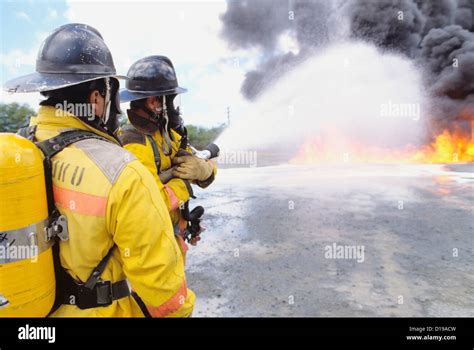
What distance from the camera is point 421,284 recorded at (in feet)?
12.2

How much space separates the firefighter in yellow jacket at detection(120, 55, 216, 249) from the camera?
8.50 ft

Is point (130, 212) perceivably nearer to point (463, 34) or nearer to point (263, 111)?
point (263, 111)

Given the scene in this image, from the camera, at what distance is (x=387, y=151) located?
16828 mm

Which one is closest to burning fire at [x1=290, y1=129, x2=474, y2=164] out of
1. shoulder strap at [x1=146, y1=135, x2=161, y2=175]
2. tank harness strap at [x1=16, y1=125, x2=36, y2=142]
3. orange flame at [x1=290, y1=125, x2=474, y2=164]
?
orange flame at [x1=290, y1=125, x2=474, y2=164]

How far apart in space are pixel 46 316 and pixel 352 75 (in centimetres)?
1993

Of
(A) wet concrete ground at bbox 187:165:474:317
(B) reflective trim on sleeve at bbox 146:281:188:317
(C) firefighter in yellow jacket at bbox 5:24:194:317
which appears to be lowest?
(A) wet concrete ground at bbox 187:165:474:317

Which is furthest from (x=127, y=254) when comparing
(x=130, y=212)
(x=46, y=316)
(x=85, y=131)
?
(x=85, y=131)

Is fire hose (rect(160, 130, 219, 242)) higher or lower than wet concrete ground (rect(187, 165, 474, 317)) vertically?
higher

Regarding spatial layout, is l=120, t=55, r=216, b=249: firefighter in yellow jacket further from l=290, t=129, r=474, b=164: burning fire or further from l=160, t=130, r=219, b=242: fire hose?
l=290, t=129, r=474, b=164: burning fire

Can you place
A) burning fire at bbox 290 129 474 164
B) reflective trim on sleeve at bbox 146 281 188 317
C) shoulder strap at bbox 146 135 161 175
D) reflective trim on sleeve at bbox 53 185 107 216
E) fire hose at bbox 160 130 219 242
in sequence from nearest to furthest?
reflective trim on sleeve at bbox 53 185 107 216 < reflective trim on sleeve at bbox 146 281 188 317 < shoulder strap at bbox 146 135 161 175 < fire hose at bbox 160 130 219 242 < burning fire at bbox 290 129 474 164

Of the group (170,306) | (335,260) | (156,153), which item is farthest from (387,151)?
(170,306)

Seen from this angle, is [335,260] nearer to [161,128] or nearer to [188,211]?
[188,211]

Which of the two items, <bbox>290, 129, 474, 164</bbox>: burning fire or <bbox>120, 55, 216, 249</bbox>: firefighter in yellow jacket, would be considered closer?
<bbox>120, 55, 216, 249</bbox>: firefighter in yellow jacket

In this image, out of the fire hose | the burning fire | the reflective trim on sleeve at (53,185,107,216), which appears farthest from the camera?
the burning fire
